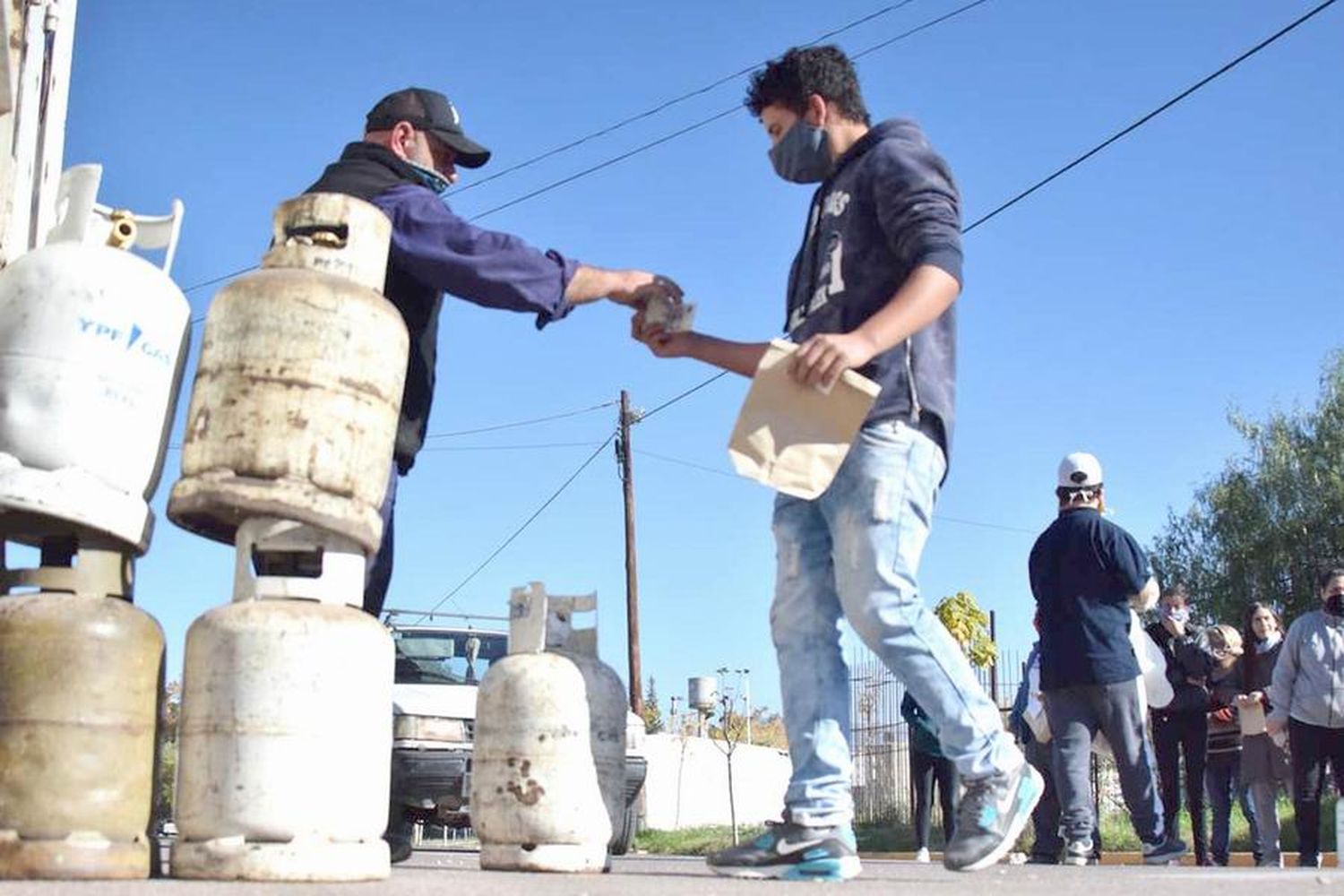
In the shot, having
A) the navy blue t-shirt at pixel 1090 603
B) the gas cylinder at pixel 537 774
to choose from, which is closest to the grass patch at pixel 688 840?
the navy blue t-shirt at pixel 1090 603

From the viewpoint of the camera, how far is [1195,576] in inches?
1475

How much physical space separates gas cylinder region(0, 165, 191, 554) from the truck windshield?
805 cm

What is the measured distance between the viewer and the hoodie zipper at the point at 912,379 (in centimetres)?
423

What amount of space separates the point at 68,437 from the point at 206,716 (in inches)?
29.5

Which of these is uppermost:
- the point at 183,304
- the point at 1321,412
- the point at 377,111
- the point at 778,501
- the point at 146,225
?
the point at 1321,412

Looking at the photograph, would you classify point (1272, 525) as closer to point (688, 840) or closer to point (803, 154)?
point (688, 840)

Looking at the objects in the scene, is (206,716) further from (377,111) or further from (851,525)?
(377,111)

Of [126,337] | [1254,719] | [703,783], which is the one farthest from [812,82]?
[703,783]

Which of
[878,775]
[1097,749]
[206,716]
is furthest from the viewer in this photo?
[878,775]

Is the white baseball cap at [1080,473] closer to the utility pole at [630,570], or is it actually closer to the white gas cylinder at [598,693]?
the white gas cylinder at [598,693]

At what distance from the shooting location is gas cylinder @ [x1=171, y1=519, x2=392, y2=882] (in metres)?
3.51

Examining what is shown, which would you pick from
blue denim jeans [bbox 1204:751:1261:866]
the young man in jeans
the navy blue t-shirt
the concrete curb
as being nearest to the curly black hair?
the young man in jeans

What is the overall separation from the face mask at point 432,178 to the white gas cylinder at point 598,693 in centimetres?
131

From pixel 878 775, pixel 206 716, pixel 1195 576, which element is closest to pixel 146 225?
pixel 206 716
